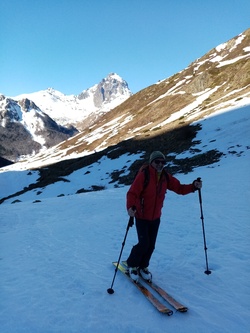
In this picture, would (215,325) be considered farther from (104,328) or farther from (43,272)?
(43,272)

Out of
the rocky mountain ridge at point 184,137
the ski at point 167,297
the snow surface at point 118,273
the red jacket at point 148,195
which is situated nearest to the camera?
the snow surface at point 118,273

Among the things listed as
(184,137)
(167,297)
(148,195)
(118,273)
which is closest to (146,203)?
(148,195)

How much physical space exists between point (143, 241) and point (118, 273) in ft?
5.36

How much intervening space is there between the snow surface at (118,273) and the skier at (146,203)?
24.3 inches

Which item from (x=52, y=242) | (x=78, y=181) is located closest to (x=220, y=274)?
(x=52, y=242)

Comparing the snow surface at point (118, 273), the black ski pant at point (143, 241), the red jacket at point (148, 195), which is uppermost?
the red jacket at point (148, 195)

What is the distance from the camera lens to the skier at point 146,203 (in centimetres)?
699

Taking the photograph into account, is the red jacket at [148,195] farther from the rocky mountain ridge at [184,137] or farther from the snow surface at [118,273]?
the rocky mountain ridge at [184,137]

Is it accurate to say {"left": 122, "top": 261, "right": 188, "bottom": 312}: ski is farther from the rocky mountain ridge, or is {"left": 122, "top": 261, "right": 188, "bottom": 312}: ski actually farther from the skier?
the rocky mountain ridge

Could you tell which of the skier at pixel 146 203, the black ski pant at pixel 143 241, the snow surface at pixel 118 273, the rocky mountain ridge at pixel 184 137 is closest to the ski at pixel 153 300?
the snow surface at pixel 118 273

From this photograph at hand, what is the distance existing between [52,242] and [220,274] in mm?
7337

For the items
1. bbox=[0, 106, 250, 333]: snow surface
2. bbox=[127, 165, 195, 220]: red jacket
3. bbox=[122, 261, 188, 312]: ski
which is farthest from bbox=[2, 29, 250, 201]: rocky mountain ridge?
bbox=[122, 261, 188, 312]: ski

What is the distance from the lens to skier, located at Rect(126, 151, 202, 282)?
699 cm

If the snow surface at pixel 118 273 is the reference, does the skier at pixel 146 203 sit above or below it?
above
